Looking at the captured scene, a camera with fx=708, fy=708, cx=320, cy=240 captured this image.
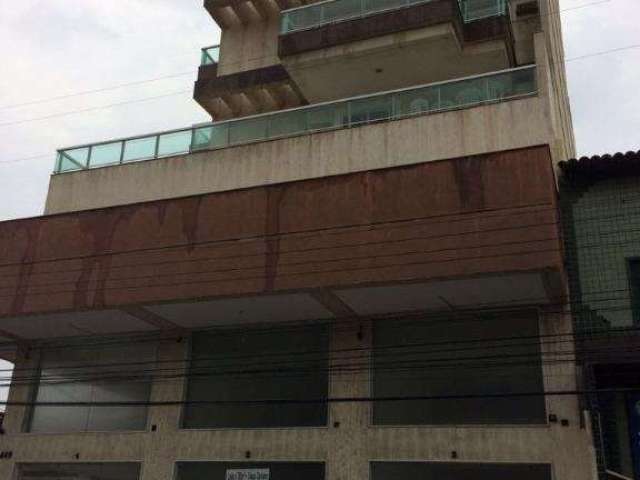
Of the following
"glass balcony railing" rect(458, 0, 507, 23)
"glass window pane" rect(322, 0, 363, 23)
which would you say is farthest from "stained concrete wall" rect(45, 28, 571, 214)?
"glass window pane" rect(322, 0, 363, 23)

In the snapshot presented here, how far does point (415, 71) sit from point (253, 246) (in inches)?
348

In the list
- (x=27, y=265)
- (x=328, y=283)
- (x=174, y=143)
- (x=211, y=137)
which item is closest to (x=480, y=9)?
(x=211, y=137)

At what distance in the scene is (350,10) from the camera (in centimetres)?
2255

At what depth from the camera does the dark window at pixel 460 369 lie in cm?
1662

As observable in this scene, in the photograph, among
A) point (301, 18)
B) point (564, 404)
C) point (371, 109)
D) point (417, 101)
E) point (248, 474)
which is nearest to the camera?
point (564, 404)

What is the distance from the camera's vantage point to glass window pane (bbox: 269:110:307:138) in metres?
20.1

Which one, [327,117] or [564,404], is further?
[327,117]

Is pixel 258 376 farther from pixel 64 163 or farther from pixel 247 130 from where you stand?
pixel 64 163

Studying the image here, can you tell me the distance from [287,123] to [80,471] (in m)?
11.4

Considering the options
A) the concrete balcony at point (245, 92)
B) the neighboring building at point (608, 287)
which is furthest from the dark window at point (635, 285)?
Answer: the concrete balcony at point (245, 92)

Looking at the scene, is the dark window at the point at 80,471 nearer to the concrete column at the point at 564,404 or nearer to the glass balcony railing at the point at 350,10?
the concrete column at the point at 564,404

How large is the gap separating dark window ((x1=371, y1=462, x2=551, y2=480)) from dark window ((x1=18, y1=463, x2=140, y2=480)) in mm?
6884

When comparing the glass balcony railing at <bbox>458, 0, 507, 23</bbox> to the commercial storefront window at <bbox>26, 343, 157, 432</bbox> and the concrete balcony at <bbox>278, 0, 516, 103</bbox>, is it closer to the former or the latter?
the concrete balcony at <bbox>278, 0, 516, 103</bbox>

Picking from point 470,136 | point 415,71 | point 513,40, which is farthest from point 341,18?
point 470,136
